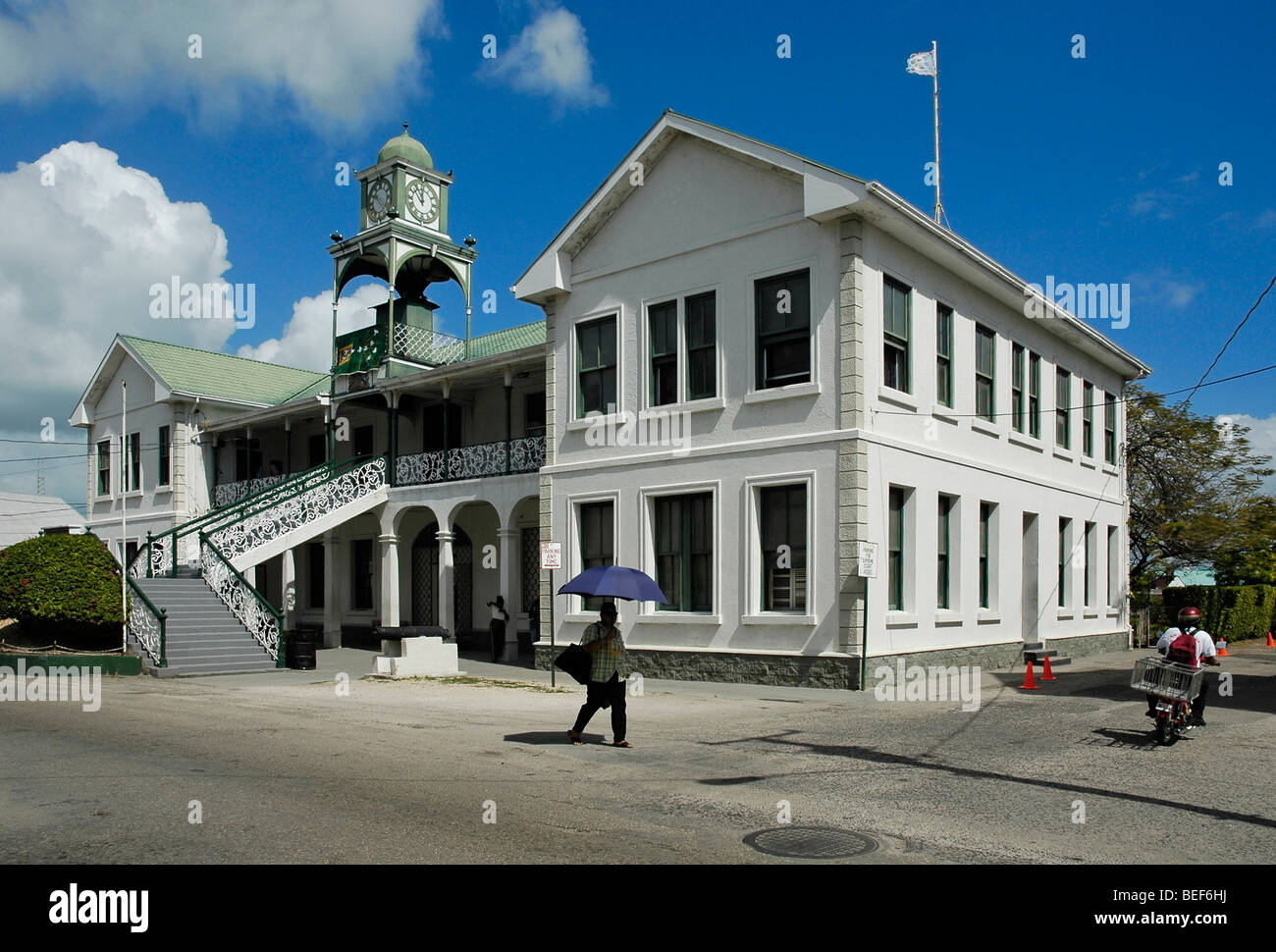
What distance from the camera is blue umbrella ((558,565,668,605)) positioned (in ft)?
45.2

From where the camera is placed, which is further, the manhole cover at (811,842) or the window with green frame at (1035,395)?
the window with green frame at (1035,395)

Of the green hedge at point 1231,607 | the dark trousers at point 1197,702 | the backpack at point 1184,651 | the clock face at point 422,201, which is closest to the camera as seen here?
the backpack at point 1184,651

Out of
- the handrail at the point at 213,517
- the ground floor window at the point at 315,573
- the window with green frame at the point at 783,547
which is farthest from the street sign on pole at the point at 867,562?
the ground floor window at the point at 315,573

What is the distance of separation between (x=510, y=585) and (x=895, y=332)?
11235mm

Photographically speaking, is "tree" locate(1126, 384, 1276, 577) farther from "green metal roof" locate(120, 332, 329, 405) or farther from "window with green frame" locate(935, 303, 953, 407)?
"green metal roof" locate(120, 332, 329, 405)

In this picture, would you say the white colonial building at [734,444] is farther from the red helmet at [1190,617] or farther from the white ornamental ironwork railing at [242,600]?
the red helmet at [1190,617]

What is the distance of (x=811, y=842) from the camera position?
22.5 ft

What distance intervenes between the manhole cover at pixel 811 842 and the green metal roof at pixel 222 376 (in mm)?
31371

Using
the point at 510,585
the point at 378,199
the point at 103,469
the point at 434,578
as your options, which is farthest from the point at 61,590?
the point at 103,469

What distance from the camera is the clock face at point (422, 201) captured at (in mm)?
29844

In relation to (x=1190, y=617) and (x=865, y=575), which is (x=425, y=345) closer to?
(x=865, y=575)

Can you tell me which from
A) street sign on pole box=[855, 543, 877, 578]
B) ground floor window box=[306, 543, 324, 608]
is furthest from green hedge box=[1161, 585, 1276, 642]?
ground floor window box=[306, 543, 324, 608]
